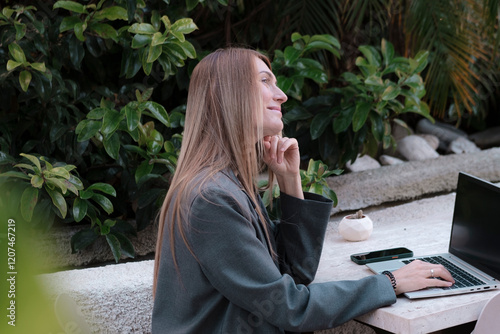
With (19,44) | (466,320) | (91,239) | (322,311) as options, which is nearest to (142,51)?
(19,44)

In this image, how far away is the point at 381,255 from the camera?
190 centimetres

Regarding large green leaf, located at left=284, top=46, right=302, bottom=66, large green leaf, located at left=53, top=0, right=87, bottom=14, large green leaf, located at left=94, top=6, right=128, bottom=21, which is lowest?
large green leaf, located at left=284, top=46, right=302, bottom=66

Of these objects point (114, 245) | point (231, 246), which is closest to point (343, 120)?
point (114, 245)

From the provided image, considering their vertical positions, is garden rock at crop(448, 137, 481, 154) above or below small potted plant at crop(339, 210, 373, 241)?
below

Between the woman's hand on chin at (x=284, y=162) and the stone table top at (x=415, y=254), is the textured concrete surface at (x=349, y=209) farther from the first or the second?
the woman's hand on chin at (x=284, y=162)

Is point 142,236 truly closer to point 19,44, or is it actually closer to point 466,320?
point 19,44

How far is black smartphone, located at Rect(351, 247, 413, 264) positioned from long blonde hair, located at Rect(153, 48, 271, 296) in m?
0.45

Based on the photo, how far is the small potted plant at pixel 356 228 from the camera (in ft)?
7.02

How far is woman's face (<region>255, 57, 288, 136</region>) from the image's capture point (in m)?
1.66

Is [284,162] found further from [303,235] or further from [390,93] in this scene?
[390,93]

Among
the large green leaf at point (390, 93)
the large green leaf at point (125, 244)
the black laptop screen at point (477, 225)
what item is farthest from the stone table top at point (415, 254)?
the large green leaf at point (125, 244)

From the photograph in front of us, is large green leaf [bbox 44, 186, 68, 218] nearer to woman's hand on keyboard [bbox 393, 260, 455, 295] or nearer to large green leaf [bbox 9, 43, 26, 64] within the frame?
large green leaf [bbox 9, 43, 26, 64]

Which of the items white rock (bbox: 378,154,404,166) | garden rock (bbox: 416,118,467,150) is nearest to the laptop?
white rock (bbox: 378,154,404,166)

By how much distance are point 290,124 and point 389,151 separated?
1.44 m
